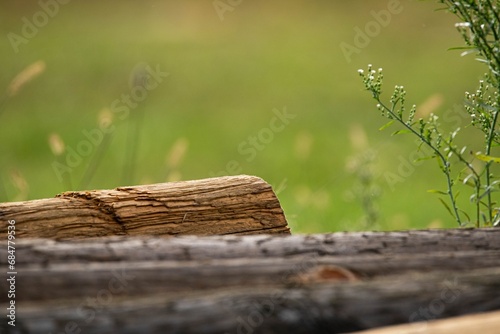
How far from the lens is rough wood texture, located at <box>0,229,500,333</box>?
5.52ft

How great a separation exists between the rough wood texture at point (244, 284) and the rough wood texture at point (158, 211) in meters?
0.44

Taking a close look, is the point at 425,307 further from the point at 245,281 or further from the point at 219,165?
the point at 219,165

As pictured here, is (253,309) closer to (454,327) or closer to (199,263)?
(199,263)

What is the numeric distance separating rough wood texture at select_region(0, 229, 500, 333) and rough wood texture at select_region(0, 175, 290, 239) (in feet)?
1.43

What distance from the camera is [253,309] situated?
1723 mm

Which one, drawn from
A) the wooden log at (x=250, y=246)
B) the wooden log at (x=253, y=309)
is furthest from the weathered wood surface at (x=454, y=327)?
the wooden log at (x=250, y=246)

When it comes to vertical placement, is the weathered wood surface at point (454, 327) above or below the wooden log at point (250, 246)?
below

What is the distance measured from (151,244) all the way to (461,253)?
825 millimetres

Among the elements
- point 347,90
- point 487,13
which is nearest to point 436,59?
point 347,90

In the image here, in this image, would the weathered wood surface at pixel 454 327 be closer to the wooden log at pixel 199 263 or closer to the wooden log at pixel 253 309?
the wooden log at pixel 253 309

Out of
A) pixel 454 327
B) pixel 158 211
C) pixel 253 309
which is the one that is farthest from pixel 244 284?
pixel 158 211

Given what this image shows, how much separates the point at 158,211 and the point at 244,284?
2.26ft

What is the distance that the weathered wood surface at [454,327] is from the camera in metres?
1.57

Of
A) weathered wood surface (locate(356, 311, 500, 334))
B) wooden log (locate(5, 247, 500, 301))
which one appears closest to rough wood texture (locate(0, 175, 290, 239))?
wooden log (locate(5, 247, 500, 301))
